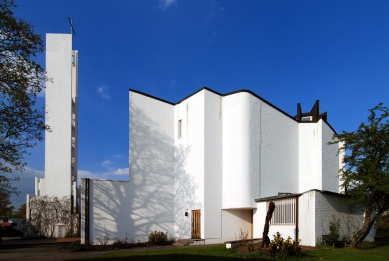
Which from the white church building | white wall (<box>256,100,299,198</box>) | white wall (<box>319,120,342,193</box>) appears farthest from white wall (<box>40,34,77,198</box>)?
white wall (<box>319,120,342,193</box>)

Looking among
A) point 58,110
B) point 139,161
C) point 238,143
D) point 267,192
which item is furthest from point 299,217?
point 58,110

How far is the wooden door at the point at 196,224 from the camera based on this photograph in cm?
2072

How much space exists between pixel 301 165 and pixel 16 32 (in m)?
19.6

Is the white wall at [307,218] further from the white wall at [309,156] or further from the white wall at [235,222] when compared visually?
the white wall at [309,156]

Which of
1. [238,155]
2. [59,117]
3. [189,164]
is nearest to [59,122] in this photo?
[59,117]

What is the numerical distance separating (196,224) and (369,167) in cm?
1053

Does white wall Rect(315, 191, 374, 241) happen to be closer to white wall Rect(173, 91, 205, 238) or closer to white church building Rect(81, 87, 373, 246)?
white church building Rect(81, 87, 373, 246)

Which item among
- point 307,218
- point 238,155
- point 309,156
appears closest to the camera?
point 307,218

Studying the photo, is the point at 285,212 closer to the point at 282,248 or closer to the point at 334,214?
the point at 334,214

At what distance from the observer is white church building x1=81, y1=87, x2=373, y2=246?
20.6 meters

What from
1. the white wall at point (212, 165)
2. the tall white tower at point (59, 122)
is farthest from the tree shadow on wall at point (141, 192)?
the tall white tower at point (59, 122)

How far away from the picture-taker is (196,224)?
21.0m

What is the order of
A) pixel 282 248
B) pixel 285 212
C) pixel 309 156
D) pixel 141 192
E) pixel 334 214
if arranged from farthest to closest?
pixel 309 156 < pixel 141 192 < pixel 285 212 < pixel 334 214 < pixel 282 248

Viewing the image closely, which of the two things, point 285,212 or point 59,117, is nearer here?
point 285,212
